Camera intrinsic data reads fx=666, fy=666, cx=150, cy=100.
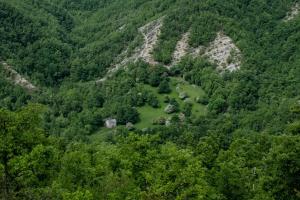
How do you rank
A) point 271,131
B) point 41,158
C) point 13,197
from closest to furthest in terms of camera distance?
point 13,197 → point 41,158 → point 271,131

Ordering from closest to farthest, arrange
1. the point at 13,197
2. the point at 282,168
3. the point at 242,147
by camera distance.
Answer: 1. the point at 13,197
2. the point at 282,168
3. the point at 242,147

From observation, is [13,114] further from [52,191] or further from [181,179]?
[181,179]

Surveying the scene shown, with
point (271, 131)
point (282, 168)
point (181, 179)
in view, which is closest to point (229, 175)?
point (282, 168)

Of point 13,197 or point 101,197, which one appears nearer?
point 13,197

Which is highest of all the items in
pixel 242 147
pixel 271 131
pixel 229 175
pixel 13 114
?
pixel 13 114

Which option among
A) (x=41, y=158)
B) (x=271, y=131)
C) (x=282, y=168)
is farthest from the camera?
(x=271, y=131)

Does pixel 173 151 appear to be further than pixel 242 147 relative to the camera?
No

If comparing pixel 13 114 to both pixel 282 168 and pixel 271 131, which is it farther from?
pixel 271 131

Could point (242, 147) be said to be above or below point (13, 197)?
below

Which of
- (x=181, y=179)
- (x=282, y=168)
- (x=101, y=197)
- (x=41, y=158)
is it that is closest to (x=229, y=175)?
(x=282, y=168)
